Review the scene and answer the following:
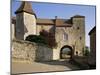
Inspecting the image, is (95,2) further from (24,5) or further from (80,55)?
(24,5)

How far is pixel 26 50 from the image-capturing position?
10.4 feet

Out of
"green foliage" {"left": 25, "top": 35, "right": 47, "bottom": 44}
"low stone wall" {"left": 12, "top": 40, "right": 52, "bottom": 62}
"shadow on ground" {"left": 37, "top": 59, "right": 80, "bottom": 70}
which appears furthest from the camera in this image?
"shadow on ground" {"left": 37, "top": 59, "right": 80, "bottom": 70}

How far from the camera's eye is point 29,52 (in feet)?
10.4

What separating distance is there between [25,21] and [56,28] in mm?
458

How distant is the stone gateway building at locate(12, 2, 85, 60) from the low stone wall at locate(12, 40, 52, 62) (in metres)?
0.08

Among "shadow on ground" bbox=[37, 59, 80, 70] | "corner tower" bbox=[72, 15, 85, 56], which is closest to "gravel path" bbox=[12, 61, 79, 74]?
"shadow on ground" bbox=[37, 59, 80, 70]

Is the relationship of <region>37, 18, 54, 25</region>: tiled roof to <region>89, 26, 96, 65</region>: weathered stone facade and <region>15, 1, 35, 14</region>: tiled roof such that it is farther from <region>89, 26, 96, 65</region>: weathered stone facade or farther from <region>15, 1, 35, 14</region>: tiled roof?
<region>89, 26, 96, 65</region>: weathered stone facade

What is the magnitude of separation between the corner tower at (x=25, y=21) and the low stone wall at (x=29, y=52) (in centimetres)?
10

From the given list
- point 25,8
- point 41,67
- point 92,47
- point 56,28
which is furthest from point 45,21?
point 92,47

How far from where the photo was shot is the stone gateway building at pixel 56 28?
3.11 m

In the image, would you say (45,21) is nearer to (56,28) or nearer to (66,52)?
(56,28)

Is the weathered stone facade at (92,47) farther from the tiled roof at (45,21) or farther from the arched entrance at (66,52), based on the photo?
the tiled roof at (45,21)

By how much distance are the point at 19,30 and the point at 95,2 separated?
1262 mm

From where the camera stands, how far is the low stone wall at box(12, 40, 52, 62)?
121 inches
